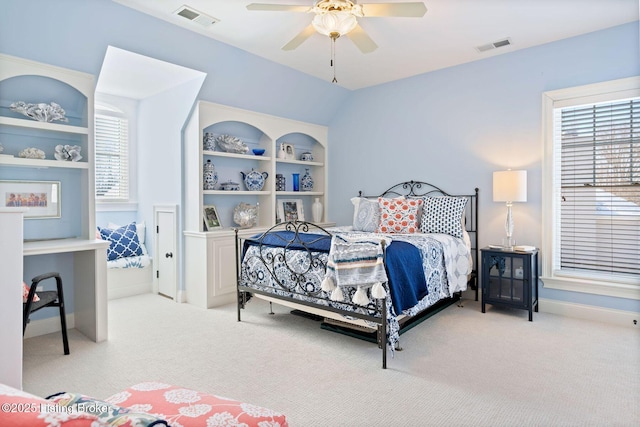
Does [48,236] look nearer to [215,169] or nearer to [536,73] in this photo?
[215,169]

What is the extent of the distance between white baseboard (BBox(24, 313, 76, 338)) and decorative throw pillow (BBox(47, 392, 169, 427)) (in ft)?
9.63

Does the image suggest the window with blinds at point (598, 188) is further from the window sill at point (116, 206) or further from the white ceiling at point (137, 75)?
the window sill at point (116, 206)

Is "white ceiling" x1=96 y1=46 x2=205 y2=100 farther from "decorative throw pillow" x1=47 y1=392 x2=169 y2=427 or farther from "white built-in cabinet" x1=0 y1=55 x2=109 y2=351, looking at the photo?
"decorative throw pillow" x1=47 y1=392 x2=169 y2=427

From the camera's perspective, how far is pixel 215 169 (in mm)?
4617

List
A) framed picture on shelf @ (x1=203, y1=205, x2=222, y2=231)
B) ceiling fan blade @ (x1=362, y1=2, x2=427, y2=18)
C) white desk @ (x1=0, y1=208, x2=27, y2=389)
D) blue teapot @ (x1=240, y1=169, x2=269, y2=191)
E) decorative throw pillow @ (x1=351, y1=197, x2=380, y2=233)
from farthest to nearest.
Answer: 1. blue teapot @ (x1=240, y1=169, x2=269, y2=191)
2. decorative throw pillow @ (x1=351, y1=197, x2=380, y2=233)
3. framed picture on shelf @ (x1=203, y1=205, x2=222, y2=231)
4. ceiling fan blade @ (x1=362, y1=2, x2=427, y2=18)
5. white desk @ (x1=0, y1=208, x2=27, y2=389)

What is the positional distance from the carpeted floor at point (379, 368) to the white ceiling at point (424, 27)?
2799mm

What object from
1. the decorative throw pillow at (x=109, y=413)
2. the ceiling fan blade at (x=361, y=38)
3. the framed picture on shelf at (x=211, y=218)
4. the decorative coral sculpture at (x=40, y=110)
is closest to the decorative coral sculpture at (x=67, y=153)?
the decorative coral sculpture at (x=40, y=110)

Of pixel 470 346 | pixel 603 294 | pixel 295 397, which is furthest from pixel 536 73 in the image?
pixel 295 397

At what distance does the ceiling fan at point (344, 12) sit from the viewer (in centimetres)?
240

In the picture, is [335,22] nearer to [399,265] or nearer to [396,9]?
[396,9]

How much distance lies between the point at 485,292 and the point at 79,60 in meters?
4.48

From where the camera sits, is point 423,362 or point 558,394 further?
point 423,362

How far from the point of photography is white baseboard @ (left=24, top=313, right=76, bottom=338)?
10.7 ft

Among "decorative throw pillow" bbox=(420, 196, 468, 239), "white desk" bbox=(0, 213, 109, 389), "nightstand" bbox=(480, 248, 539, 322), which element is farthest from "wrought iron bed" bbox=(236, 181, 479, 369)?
"white desk" bbox=(0, 213, 109, 389)
